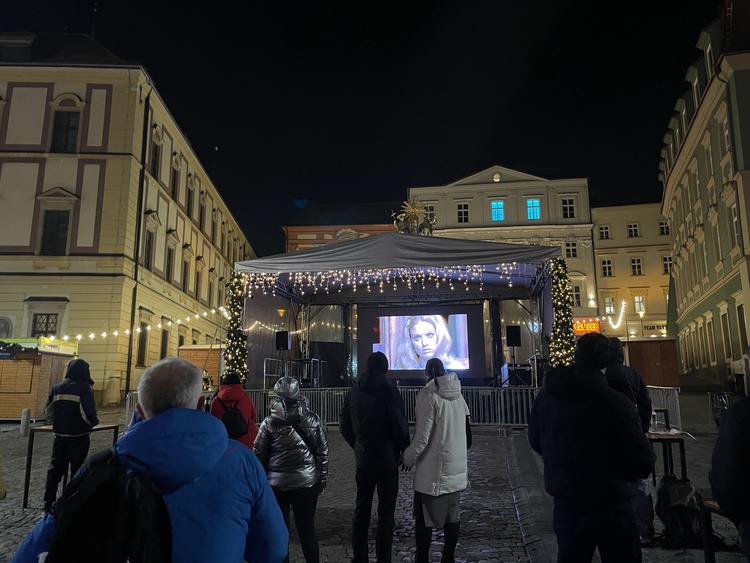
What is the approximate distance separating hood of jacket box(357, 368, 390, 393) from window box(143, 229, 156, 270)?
21.7 meters

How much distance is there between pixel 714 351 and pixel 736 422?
2754cm

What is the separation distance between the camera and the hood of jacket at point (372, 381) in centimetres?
477

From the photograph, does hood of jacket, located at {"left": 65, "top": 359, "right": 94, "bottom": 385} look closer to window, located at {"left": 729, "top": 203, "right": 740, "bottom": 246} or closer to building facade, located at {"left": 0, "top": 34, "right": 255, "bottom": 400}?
building facade, located at {"left": 0, "top": 34, "right": 255, "bottom": 400}

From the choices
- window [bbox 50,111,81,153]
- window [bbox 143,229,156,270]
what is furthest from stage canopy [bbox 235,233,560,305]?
window [bbox 50,111,81,153]

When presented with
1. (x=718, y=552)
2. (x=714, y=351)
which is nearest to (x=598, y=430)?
(x=718, y=552)

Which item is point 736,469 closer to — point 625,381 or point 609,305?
point 625,381

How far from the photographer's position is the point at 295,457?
167 inches

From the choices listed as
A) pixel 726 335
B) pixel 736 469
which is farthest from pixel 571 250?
pixel 736 469

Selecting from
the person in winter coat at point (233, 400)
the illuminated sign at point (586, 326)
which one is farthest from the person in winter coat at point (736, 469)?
the illuminated sign at point (586, 326)

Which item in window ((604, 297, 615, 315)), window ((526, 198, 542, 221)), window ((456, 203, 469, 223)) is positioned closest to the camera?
window ((526, 198, 542, 221))

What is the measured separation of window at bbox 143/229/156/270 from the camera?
24289mm

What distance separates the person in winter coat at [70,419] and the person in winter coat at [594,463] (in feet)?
17.5

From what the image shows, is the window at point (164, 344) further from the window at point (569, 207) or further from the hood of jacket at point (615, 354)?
the window at point (569, 207)

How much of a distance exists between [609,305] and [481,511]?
43.2 metres
